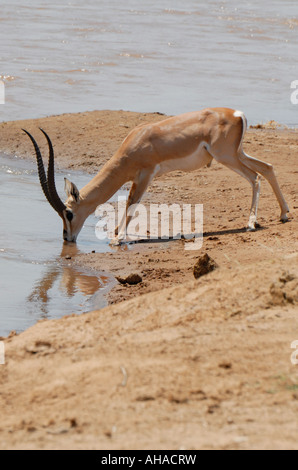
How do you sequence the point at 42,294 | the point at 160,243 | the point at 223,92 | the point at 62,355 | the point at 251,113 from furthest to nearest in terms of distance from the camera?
the point at 223,92
the point at 251,113
the point at 160,243
the point at 42,294
the point at 62,355

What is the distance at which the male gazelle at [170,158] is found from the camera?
966 cm

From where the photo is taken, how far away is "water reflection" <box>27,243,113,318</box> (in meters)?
7.38

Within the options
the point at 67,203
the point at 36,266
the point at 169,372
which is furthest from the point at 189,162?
the point at 169,372

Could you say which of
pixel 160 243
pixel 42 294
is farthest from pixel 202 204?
pixel 42 294

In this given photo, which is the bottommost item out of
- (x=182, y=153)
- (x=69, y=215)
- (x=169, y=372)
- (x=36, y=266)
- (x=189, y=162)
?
(x=36, y=266)

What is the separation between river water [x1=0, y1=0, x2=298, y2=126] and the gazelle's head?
6426 mm

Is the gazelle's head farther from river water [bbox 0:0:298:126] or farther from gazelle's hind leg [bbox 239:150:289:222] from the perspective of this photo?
river water [bbox 0:0:298:126]

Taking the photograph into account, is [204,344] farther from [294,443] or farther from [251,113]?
[251,113]

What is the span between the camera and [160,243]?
959cm

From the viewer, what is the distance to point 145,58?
75.0 ft

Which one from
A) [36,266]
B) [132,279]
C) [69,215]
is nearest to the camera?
[132,279]

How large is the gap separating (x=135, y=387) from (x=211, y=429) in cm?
56

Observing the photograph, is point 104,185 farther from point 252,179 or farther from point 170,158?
point 252,179

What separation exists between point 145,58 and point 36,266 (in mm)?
15333
